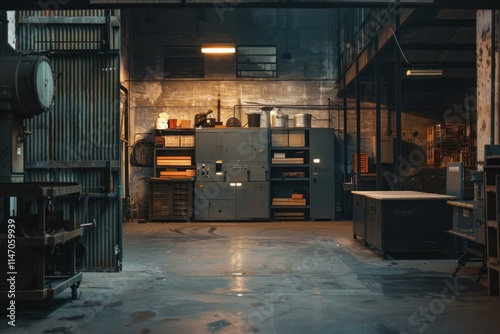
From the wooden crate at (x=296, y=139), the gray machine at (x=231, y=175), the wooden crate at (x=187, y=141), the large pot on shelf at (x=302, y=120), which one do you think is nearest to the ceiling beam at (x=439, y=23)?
the large pot on shelf at (x=302, y=120)

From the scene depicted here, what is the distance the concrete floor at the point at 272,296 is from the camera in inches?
177

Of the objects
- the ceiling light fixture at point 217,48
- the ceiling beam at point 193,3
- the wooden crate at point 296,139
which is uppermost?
the ceiling light fixture at point 217,48

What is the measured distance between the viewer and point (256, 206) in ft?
47.9

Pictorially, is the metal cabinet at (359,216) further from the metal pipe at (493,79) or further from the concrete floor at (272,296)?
the metal pipe at (493,79)

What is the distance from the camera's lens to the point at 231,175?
1463 centimetres

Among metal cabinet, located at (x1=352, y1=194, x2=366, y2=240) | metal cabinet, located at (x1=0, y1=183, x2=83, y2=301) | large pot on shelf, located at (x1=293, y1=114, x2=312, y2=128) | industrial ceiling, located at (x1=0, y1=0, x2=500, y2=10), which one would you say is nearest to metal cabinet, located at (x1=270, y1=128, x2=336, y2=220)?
large pot on shelf, located at (x1=293, y1=114, x2=312, y2=128)

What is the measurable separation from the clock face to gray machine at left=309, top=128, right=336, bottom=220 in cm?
997

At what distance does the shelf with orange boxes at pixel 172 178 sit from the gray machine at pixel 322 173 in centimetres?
347

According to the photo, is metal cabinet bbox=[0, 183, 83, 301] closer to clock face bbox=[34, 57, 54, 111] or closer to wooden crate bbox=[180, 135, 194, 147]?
clock face bbox=[34, 57, 54, 111]

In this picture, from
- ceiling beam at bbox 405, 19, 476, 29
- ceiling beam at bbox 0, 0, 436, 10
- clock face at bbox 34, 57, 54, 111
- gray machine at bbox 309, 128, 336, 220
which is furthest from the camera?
gray machine at bbox 309, 128, 336, 220

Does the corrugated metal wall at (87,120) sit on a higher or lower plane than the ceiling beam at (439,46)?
lower

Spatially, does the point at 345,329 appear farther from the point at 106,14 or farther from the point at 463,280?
the point at 106,14

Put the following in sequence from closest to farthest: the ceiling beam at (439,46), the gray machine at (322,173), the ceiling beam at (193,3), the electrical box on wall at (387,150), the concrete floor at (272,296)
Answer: the concrete floor at (272,296)
the ceiling beam at (193,3)
the ceiling beam at (439,46)
the electrical box on wall at (387,150)
the gray machine at (322,173)

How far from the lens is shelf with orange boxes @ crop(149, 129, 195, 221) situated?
14445 millimetres
